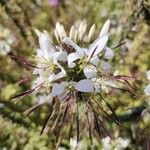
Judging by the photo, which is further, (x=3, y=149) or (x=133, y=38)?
(x=133, y=38)

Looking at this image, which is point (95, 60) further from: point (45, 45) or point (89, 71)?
point (45, 45)

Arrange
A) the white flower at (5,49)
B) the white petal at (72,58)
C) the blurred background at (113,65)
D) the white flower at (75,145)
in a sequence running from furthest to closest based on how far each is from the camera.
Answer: the white flower at (5,49)
the blurred background at (113,65)
the white flower at (75,145)
the white petal at (72,58)

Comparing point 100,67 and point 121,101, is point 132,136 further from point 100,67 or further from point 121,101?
point 100,67

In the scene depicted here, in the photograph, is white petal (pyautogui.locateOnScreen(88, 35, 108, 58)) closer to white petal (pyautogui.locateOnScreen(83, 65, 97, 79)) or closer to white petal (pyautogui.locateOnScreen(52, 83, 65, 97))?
white petal (pyautogui.locateOnScreen(83, 65, 97, 79))

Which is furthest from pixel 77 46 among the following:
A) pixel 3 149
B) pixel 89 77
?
pixel 3 149

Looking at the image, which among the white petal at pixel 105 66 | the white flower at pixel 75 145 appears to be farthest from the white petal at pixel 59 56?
the white flower at pixel 75 145

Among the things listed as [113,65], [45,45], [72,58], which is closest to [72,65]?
[72,58]

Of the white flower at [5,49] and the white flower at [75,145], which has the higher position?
the white flower at [5,49]

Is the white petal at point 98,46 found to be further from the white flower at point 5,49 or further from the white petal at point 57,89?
the white flower at point 5,49
